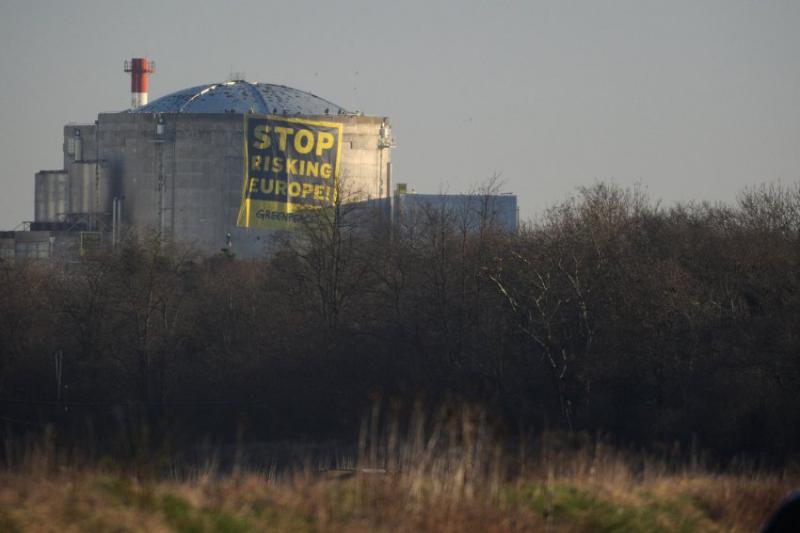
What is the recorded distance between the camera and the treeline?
31.3 meters

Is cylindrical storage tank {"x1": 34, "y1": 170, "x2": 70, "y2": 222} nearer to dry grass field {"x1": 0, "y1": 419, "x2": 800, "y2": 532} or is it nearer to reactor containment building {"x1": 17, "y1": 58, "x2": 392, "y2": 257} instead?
reactor containment building {"x1": 17, "y1": 58, "x2": 392, "y2": 257}

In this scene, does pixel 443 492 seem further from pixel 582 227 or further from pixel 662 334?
pixel 582 227

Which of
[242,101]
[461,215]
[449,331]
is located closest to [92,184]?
[242,101]

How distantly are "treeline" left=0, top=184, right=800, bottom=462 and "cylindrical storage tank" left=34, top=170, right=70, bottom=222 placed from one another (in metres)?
14.3

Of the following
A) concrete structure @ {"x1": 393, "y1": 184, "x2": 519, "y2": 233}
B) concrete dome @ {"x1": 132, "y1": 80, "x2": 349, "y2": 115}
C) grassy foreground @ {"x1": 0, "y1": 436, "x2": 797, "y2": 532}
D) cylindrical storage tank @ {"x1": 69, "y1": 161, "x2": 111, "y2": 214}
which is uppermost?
concrete dome @ {"x1": 132, "y1": 80, "x2": 349, "y2": 115}

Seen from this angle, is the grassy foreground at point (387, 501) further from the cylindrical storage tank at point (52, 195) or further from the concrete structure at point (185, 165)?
the cylindrical storage tank at point (52, 195)

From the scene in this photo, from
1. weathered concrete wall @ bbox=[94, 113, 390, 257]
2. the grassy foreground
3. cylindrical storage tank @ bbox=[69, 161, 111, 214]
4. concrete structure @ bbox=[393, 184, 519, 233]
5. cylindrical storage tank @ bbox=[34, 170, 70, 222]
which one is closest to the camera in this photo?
the grassy foreground

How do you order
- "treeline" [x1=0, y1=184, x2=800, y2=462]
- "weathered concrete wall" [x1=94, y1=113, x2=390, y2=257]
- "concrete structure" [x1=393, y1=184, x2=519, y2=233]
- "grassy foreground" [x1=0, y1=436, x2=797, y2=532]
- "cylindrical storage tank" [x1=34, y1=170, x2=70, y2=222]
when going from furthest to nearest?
"cylindrical storage tank" [x1=34, y1=170, x2=70, y2=222]
"weathered concrete wall" [x1=94, y1=113, x2=390, y2=257]
"concrete structure" [x1=393, y1=184, x2=519, y2=233]
"treeline" [x1=0, y1=184, x2=800, y2=462]
"grassy foreground" [x1=0, y1=436, x2=797, y2=532]

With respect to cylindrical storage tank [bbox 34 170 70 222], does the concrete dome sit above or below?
above

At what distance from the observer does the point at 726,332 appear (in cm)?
3200

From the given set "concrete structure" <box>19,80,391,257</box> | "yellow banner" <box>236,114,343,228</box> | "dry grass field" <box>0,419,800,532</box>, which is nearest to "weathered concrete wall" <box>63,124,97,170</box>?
"concrete structure" <box>19,80,391,257</box>

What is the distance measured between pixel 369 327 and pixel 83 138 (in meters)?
28.3

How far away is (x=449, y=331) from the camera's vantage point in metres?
38.9

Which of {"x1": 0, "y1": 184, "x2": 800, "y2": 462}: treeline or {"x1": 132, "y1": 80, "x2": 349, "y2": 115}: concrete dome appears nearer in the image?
{"x1": 0, "y1": 184, "x2": 800, "y2": 462}: treeline
